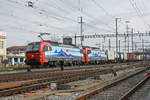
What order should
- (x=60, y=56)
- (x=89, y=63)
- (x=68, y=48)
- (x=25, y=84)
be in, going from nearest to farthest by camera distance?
(x=25, y=84)
(x=60, y=56)
(x=68, y=48)
(x=89, y=63)

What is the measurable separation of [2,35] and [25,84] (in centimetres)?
4058

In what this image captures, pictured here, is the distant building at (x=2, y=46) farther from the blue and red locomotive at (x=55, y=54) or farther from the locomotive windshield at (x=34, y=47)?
the locomotive windshield at (x=34, y=47)

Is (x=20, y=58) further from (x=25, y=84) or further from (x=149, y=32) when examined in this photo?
(x=25, y=84)

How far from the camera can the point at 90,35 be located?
2089 inches

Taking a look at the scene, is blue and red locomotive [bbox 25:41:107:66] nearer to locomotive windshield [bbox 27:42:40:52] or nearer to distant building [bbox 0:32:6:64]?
locomotive windshield [bbox 27:42:40:52]

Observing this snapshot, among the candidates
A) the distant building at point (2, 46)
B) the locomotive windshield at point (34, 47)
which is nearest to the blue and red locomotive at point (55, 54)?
the locomotive windshield at point (34, 47)

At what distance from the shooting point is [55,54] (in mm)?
28703

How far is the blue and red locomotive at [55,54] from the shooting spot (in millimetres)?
25438

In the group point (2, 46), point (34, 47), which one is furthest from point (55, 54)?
point (2, 46)

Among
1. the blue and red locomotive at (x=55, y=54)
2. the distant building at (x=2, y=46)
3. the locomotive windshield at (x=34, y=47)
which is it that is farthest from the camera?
the distant building at (x=2, y=46)

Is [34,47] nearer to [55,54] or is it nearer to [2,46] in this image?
[55,54]

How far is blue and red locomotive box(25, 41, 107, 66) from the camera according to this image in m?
25.4

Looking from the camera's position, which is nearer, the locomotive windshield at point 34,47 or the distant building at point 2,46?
the locomotive windshield at point 34,47

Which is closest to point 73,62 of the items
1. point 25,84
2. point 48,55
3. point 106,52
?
point 48,55
